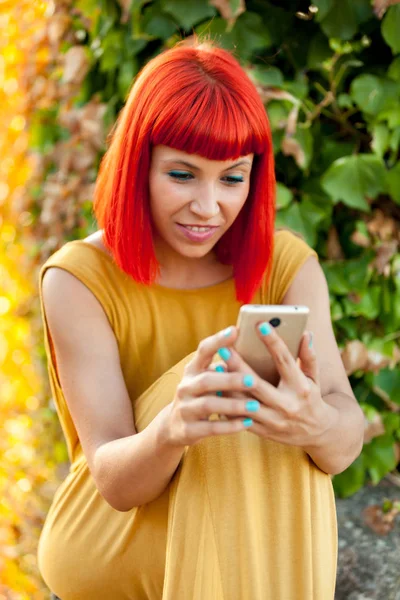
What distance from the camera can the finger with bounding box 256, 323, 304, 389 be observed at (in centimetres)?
118

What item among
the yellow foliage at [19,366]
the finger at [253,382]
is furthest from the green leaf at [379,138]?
the yellow foliage at [19,366]

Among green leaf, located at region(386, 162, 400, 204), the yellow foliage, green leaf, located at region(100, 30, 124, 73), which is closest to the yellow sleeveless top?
green leaf, located at region(386, 162, 400, 204)

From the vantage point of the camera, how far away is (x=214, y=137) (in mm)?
1465

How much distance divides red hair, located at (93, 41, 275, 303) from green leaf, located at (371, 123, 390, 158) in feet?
1.27

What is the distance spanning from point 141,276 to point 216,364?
45 centimetres

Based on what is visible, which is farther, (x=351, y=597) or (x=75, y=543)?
(x=351, y=597)

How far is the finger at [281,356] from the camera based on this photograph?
118 cm

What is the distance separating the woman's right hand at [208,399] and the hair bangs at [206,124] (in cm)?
43

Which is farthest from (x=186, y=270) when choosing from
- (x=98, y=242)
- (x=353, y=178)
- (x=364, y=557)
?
(x=364, y=557)

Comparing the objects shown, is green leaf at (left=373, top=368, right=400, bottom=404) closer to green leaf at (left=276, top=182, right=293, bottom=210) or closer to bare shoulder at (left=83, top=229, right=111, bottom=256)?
green leaf at (left=276, top=182, right=293, bottom=210)

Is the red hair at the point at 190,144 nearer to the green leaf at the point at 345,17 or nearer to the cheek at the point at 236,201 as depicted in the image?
the cheek at the point at 236,201

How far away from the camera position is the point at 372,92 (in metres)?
1.97

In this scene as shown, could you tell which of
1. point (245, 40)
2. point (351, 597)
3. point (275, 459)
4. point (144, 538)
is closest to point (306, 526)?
point (275, 459)

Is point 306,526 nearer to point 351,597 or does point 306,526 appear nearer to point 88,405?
point 88,405
